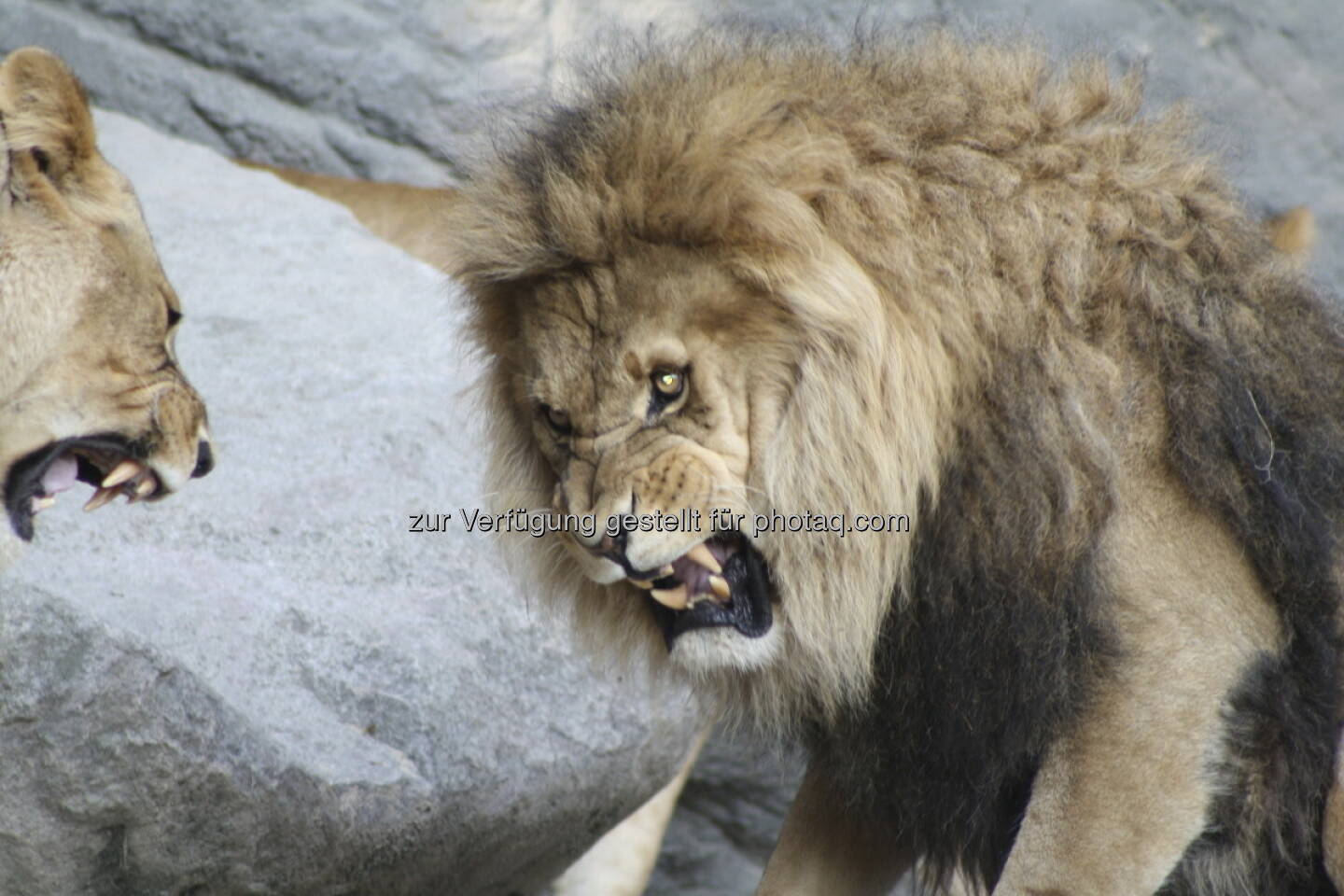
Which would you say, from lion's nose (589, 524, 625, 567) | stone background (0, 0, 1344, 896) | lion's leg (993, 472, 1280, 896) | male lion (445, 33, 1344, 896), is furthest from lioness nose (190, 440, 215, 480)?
lion's leg (993, 472, 1280, 896)

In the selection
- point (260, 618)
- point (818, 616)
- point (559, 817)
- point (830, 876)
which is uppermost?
point (818, 616)

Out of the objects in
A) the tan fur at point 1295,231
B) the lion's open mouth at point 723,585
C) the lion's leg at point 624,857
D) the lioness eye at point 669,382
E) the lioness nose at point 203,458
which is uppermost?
the tan fur at point 1295,231

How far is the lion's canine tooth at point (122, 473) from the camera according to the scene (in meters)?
2.82

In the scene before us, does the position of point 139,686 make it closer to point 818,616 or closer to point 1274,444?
point 818,616

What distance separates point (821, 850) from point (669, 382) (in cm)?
97

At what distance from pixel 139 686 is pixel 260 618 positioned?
1.57 ft

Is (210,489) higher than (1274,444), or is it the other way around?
(1274,444)

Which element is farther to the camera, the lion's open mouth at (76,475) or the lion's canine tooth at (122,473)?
the lion's canine tooth at (122,473)

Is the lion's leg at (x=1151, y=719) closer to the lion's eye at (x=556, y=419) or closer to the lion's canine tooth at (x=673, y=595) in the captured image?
the lion's canine tooth at (x=673, y=595)

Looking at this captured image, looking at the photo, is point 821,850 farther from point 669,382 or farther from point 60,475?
point 60,475

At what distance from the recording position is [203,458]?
2975 millimetres

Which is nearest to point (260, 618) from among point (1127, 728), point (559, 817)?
point (559, 817)

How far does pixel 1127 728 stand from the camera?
235cm

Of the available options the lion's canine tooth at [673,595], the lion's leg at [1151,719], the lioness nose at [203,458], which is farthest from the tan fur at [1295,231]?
the lioness nose at [203,458]
